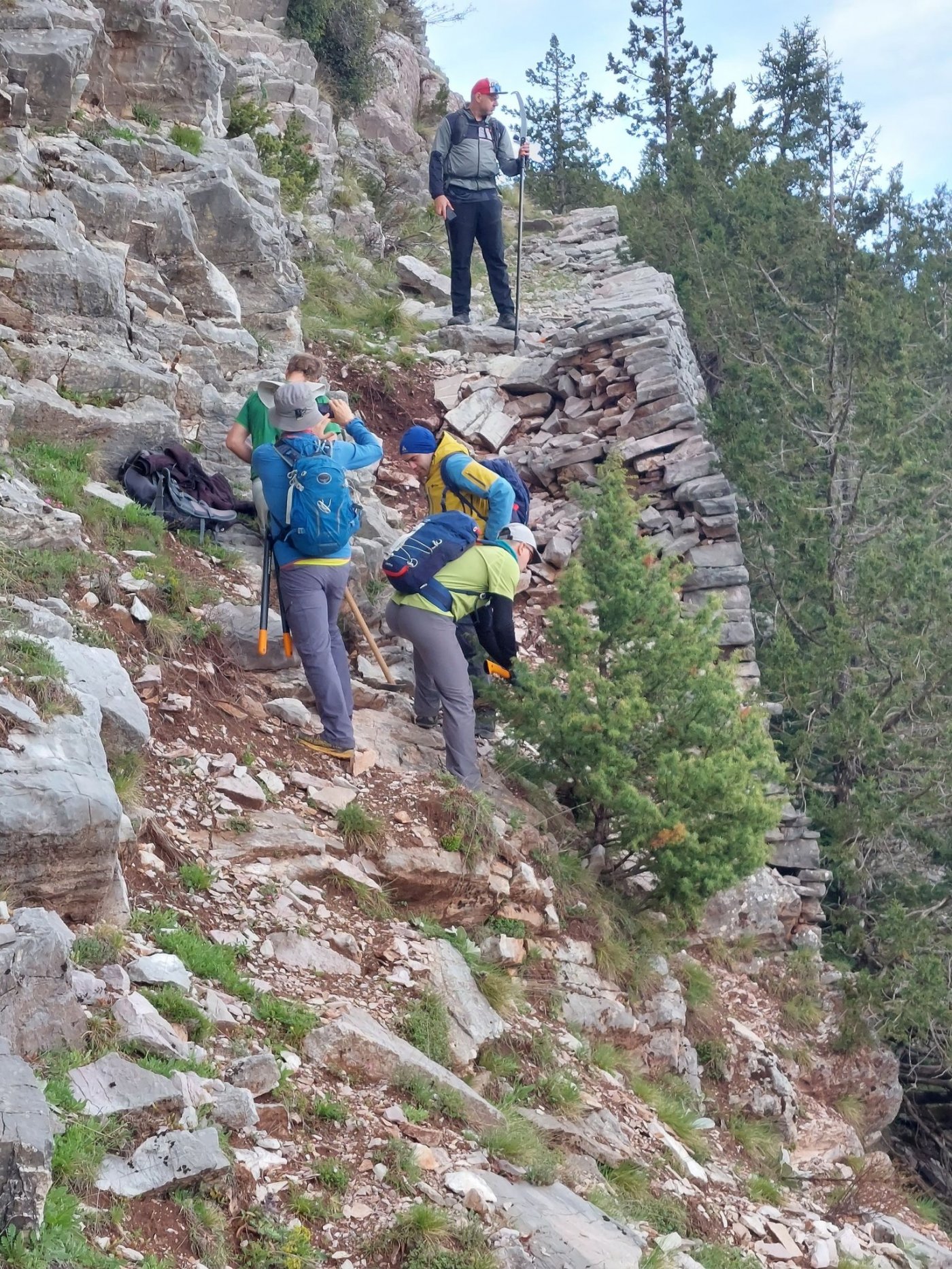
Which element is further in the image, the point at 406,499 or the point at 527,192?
the point at 527,192

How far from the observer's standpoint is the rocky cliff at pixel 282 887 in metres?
4.93

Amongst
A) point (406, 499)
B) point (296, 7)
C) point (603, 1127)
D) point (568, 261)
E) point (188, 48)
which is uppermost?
point (296, 7)

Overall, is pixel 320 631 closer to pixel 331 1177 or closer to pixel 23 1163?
pixel 331 1177

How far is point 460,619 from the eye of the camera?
894 centimetres

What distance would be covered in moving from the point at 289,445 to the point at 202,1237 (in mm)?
5128

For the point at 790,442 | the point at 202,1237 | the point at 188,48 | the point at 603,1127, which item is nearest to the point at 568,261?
the point at 790,442

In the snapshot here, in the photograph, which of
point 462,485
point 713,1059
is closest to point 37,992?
point 462,485

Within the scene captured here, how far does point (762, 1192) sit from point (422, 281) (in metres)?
14.6

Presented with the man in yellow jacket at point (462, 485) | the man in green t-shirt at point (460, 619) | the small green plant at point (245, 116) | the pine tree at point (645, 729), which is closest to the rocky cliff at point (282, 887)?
the man in green t-shirt at point (460, 619)

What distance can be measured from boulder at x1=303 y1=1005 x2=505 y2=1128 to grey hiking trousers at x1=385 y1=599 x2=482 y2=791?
2649 millimetres

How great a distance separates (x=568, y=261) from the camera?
22.7 metres

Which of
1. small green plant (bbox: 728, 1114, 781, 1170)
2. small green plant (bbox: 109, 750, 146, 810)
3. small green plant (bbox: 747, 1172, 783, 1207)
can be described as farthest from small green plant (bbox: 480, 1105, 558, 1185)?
small green plant (bbox: 728, 1114, 781, 1170)

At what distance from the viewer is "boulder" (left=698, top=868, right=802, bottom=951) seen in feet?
36.8

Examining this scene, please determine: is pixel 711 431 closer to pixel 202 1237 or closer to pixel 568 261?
pixel 568 261
